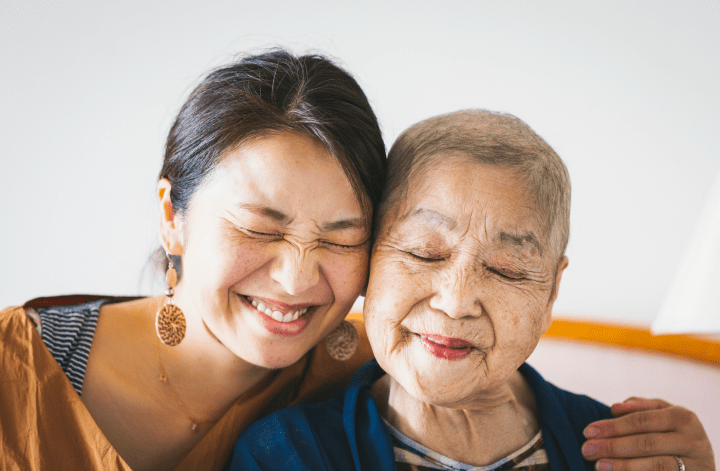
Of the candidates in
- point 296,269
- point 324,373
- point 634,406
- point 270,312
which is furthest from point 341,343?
point 634,406

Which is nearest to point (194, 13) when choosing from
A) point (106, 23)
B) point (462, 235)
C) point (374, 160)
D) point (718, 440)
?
point (106, 23)

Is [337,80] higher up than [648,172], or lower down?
higher up

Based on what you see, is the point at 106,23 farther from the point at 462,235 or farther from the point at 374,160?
the point at 462,235

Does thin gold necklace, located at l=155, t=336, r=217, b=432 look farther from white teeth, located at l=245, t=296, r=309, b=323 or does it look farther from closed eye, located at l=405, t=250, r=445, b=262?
closed eye, located at l=405, t=250, r=445, b=262

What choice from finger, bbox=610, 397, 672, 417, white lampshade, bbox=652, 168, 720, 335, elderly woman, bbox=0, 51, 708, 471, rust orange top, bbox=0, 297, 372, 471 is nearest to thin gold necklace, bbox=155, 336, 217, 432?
elderly woman, bbox=0, 51, 708, 471

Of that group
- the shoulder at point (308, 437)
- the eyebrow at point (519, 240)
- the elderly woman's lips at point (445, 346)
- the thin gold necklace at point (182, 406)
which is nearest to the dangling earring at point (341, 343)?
the shoulder at point (308, 437)

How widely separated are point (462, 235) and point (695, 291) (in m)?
0.51

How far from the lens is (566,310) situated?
10.3ft

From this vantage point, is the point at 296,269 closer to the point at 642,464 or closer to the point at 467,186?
the point at 467,186

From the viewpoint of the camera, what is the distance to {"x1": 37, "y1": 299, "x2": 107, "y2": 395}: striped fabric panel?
5.20ft

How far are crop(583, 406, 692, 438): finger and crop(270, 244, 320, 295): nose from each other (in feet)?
2.62

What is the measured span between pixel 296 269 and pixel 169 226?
435mm

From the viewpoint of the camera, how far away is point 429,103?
9.82 feet

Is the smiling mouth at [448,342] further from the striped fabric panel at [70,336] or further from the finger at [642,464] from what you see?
the striped fabric panel at [70,336]
